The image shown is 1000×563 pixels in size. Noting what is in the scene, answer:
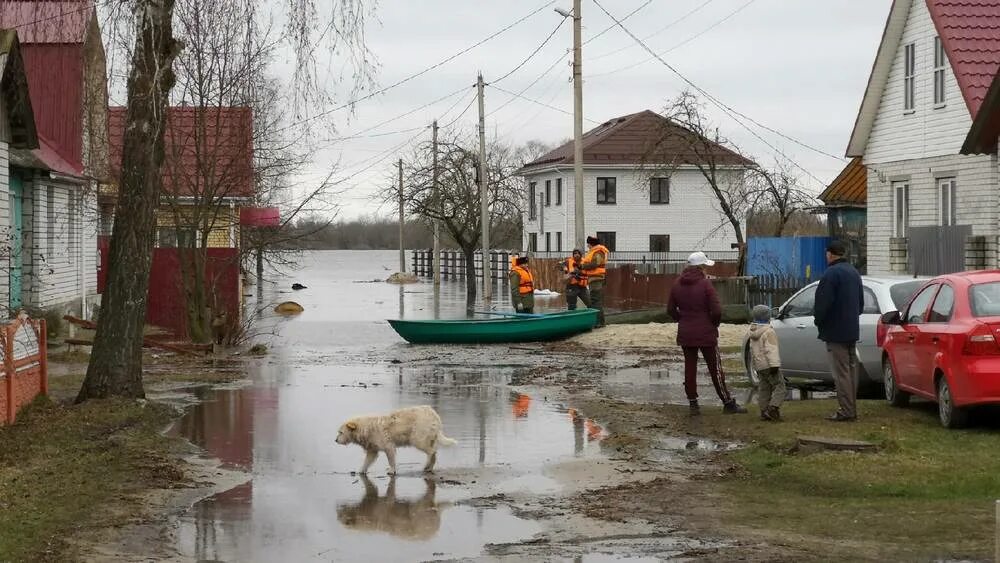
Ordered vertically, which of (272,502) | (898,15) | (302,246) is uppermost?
(898,15)

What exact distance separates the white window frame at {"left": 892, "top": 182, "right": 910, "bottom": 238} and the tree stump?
1822 cm

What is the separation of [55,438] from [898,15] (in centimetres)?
2142

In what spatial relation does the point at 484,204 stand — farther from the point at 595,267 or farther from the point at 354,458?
the point at 354,458

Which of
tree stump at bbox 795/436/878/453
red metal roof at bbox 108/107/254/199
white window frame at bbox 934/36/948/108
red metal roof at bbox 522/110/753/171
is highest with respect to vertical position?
red metal roof at bbox 522/110/753/171

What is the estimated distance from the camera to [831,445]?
39.4 feet

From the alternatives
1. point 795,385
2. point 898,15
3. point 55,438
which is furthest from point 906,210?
point 55,438

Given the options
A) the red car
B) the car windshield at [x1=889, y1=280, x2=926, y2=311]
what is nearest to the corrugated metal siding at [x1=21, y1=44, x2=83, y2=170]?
the car windshield at [x1=889, y1=280, x2=926, y2=311]

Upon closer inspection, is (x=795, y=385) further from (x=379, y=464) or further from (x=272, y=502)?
(x=272, y=502)

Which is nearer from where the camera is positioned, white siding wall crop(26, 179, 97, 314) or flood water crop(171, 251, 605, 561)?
flood water crop(171, 251, 605, 561)

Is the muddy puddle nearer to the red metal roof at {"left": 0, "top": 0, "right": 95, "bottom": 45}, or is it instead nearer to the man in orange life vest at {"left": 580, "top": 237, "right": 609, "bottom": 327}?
the red metal roof at {"left": 0, "top": 0, "right": 95, "bottom": 45}

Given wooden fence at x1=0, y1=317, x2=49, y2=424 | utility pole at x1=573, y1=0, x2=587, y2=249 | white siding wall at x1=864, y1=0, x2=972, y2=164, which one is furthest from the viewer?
utility pole at x1=573, y1=0, x2=587, y2=249

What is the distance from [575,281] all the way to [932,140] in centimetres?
818

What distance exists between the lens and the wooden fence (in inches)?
548

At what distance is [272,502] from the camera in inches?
424
